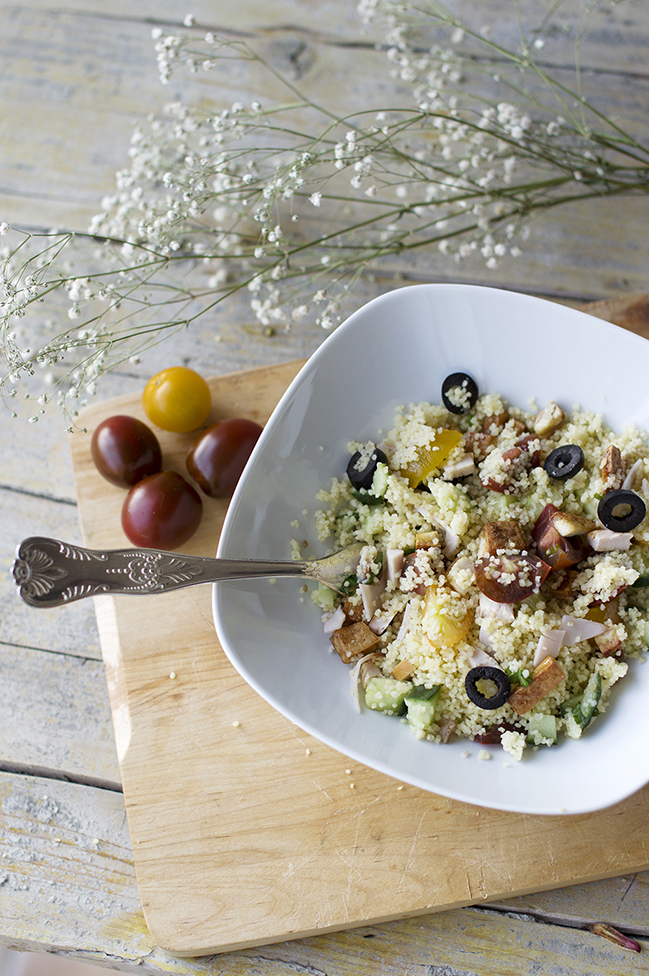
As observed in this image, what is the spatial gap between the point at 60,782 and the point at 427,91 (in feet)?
6.87

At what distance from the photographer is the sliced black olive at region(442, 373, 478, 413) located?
162cm

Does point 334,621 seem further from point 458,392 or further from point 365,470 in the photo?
point 458,392

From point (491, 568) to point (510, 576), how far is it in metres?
0.04

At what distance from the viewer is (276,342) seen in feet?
6.68

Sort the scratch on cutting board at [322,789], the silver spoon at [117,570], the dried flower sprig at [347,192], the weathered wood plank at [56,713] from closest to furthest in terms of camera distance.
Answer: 1. the silver spoon at [117,570]
2. the scratch on cutting board at [322,789]
3. the weathered wood plank at [56,713]
4. the dried flower sprig at [347,192]

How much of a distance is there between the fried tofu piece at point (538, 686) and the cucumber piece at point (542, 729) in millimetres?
36

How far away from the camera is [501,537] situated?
56.9 inches

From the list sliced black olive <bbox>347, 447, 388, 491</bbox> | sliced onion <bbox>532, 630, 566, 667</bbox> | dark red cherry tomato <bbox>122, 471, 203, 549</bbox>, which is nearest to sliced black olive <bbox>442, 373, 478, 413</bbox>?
sliced black olive <bbox>347, 447, 388, 491</bbox>

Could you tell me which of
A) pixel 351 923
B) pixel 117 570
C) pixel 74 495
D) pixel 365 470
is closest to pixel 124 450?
pixel 74 495

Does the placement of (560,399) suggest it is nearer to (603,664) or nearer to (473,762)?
(603,664)

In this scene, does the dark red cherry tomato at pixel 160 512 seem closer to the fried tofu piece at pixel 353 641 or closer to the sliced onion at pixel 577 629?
the fried tofu piece at pixel 353 641

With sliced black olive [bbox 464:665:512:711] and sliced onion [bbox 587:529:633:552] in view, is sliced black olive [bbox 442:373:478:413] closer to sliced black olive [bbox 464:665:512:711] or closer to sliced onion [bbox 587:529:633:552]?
sliced onion [bbox 587:529:633:552]

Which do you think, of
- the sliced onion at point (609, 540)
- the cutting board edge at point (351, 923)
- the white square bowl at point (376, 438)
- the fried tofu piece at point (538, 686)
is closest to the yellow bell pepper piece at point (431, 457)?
the white square bowl at point (376, 438)

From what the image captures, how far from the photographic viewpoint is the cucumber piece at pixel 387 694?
1.45 metres
